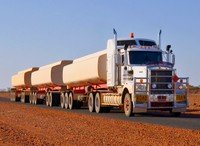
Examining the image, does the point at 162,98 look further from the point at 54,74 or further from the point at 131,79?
the point at 54,74

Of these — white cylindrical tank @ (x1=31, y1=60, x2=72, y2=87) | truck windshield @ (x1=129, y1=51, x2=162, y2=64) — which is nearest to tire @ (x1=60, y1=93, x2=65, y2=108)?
white cylindrical tank @ (x1=31, y1=60, x2=72, y2=87)

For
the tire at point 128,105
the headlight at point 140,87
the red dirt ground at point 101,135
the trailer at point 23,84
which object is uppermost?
the trailer at point 23,84

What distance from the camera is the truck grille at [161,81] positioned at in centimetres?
2467

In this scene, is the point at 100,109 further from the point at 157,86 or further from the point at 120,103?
the point at 157,86

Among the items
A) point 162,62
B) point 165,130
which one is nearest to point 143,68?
point 162,62

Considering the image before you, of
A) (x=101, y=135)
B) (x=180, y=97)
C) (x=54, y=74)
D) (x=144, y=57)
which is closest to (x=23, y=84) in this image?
(x=54, y=74)

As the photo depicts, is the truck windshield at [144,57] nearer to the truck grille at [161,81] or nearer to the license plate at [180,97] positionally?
the truck grille at [161,81]

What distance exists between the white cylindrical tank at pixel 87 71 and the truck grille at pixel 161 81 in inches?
162

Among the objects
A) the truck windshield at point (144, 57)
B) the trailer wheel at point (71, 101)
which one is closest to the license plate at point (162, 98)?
the truck windshield at point (144, 57)

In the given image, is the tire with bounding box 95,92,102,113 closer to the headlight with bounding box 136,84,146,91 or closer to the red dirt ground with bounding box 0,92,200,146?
the headlight with bounding box 136,84,146,91

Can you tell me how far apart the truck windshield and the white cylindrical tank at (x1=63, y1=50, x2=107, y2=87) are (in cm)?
283

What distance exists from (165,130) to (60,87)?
21.6 metres

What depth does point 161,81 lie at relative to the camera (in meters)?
24.8

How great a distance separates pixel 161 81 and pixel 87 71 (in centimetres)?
677
